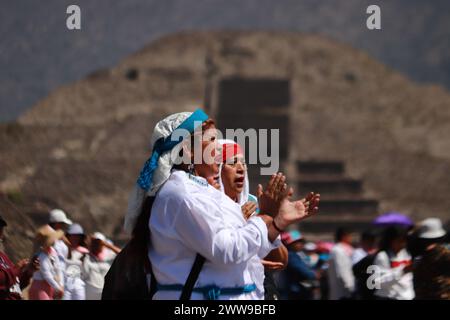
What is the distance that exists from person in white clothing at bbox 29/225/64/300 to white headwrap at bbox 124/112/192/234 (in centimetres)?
392

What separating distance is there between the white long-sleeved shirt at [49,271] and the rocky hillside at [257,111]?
38814 millimetres

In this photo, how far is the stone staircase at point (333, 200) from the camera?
46.7m

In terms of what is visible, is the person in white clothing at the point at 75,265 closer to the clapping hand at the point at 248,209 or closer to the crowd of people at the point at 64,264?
the crowd of people at the point at 64,264

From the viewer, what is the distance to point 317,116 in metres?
60.1

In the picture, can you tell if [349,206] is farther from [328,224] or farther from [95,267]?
[95,267]

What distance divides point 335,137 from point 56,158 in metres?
14.3

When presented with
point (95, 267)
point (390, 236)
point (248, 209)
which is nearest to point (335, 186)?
point (95, 267)

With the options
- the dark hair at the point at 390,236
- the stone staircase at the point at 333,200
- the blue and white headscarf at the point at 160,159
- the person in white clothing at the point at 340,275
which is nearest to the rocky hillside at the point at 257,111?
the stone staircase at the point at 333,200

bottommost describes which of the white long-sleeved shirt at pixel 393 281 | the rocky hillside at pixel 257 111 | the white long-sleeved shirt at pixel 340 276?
the white long-sleeved shirt at pixel 393 281

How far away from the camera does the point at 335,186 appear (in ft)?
165
